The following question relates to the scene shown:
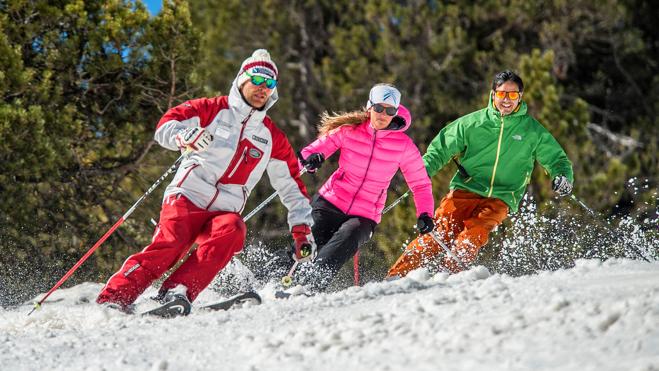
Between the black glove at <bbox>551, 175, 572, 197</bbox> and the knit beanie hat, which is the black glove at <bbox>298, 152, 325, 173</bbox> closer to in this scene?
the knit beanie hat

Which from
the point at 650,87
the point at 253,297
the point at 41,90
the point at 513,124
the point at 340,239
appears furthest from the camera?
the point at 650,87

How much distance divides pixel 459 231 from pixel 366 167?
90cm

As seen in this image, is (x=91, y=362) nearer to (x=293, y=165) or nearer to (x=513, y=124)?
(x=293, y=165)

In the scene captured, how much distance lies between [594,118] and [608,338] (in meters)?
20.5

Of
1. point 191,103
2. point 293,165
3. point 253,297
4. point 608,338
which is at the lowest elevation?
point 253,297

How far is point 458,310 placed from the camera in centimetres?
327

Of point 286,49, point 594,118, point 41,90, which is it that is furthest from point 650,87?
point 41,90

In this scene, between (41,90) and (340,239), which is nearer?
(340,239)

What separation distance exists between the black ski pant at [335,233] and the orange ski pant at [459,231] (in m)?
0.42

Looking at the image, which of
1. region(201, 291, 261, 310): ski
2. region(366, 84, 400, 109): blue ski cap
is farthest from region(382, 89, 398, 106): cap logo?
region(201, 291, 261, 310): ski

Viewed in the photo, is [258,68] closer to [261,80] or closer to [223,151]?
[261,80]

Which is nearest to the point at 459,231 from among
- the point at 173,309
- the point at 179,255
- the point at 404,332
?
the point at 179,255

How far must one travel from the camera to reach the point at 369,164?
19.4ft

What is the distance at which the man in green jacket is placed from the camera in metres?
6.12
